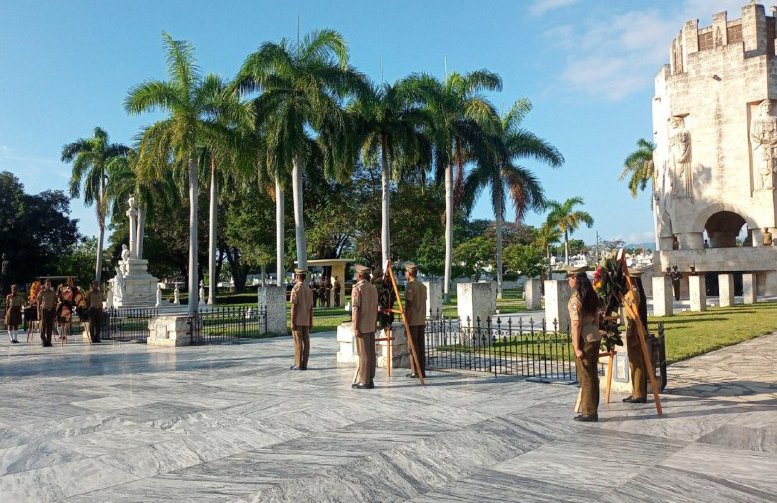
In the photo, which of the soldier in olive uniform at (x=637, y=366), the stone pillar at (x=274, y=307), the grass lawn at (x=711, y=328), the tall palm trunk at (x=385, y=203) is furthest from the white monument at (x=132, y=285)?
the soldier in olive uniform at (x=637, y=366)

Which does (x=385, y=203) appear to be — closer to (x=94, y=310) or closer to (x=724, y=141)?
(x=94, y=310)

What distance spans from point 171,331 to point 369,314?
8733 mm

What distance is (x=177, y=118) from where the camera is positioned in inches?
897

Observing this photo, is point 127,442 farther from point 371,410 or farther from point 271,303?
point 271,303

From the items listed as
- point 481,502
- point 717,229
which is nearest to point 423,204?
point 717,229

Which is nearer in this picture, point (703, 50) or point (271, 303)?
point (271, 303)

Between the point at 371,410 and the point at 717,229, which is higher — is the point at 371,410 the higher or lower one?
the lower one

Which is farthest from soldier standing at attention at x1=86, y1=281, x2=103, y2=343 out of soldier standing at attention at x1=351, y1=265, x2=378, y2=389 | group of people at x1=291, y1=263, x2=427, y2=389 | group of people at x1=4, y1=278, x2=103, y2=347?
soldier standing at attention at x1=351, y1=265, x2=378, y2=389

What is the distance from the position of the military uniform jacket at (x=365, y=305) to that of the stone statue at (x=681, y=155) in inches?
1218

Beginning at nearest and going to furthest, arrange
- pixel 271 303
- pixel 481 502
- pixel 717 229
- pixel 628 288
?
Answer: pixel 481 502
pixel 628 288
pixel 271 303
pixel 717 229

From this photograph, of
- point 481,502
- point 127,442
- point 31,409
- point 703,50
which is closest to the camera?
point 481,502

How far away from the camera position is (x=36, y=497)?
4.69 m

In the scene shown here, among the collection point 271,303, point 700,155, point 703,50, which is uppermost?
point 703,50

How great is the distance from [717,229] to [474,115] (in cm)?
2001
